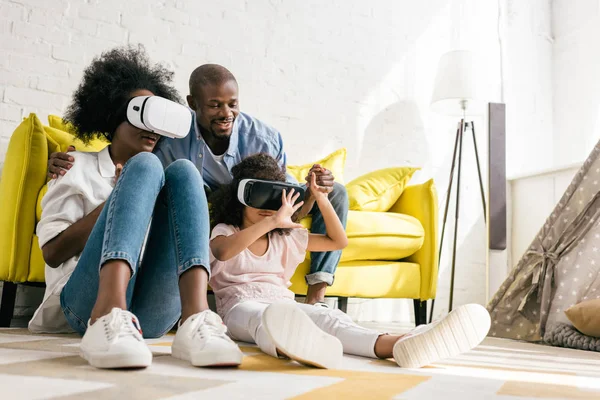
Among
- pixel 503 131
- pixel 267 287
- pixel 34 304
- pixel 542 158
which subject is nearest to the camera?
pixel 267 287

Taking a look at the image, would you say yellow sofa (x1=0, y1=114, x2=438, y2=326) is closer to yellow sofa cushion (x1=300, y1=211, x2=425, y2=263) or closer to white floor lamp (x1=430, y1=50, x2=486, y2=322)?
yellow sofa cushion (x1=300, y1=211, x2=425, y2=263)

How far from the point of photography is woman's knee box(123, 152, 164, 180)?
1.04 metres

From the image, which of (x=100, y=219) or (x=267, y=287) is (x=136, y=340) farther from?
(x=267, y=287)

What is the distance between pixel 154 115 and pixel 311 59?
5.70ft

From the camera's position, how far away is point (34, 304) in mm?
2268

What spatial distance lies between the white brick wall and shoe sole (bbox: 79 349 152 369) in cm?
176

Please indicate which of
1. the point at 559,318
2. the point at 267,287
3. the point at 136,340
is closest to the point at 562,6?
the point at 559,318

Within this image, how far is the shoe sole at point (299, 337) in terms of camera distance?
2.96ft

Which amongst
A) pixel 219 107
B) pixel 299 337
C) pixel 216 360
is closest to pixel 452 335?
pixel 299 337

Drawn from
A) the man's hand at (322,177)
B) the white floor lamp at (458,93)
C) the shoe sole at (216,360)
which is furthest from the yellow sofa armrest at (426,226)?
the shoe sole at (216,360)

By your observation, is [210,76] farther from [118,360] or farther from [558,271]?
[558,271]

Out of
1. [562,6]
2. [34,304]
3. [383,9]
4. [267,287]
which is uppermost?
[562,6]

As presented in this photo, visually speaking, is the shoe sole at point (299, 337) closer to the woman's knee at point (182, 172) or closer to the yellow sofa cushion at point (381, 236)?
the woman's knee at point (182, 172)

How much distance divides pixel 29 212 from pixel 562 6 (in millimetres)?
3251
